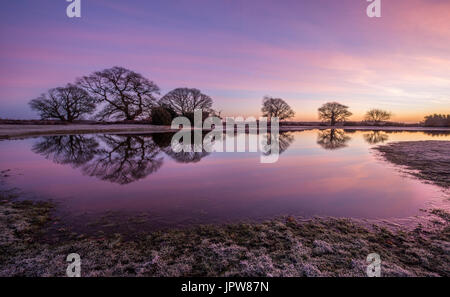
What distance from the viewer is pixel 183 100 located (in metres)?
61.9

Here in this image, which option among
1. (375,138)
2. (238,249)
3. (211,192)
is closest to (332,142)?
(375,138)

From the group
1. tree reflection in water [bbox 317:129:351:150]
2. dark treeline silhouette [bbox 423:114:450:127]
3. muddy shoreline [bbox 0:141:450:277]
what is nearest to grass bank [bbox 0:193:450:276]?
muddy shoreline [bbox 0:141:450:277]

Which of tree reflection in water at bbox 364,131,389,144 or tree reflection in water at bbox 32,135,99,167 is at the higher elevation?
tree reflection in water at bbox 364,131,389,144

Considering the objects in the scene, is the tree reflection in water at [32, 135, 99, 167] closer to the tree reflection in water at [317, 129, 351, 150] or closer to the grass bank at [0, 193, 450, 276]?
the grass bank at [0, 193, 450, 276]

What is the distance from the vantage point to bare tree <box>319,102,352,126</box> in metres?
79.2

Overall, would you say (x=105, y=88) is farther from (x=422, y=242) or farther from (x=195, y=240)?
(x=422, y=242)

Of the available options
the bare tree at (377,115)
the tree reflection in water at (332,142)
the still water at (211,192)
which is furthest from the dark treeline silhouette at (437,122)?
the still water at (211,192)

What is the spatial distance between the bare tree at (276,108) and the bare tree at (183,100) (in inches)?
1082

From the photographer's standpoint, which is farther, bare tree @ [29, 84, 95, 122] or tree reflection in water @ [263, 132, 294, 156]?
bare tree @ [29, 84, 95, 122]

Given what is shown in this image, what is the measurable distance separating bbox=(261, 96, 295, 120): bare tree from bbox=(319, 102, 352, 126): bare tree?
18.6 meters

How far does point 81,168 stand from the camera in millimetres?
10320

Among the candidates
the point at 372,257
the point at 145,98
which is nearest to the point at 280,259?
the point at 372,257

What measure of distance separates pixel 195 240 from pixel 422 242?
16.7ft
